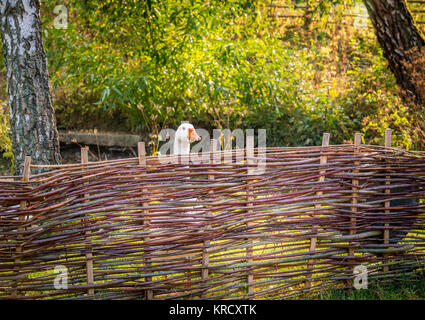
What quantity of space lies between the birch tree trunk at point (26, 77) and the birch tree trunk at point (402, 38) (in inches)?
177

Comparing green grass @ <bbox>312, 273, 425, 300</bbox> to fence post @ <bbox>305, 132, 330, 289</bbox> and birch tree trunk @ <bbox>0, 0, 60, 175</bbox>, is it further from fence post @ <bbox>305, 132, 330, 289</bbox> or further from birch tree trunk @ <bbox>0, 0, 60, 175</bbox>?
birch tree trunk @ <bbox>0, 0, 60, 175</bbox>

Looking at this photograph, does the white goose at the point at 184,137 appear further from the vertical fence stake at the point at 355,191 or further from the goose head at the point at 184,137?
the vertical fence stake at the point at 355,191

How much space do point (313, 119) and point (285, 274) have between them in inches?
174

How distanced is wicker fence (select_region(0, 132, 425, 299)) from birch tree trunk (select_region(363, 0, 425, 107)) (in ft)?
9.06

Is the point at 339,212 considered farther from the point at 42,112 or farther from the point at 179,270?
the point at 42,112

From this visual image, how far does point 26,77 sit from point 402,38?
4.88 metres

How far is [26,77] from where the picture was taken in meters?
3.84

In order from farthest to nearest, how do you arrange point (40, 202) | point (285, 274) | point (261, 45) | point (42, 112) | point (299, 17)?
point (299, 17)
point (261, 45)
point (42, 112)
point (285, 274)
point (40, 202)

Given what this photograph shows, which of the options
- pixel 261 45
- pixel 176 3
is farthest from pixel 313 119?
pixel 176 3

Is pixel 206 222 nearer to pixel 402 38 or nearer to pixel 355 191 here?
pixel 355 191

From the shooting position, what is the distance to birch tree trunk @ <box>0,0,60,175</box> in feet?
12.5

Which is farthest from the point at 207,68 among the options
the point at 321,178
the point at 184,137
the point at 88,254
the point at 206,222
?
the point at 88,254

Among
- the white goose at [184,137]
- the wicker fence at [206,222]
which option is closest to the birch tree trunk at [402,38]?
the wicker fence at [206,222]

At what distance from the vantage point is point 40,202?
8.65ft
